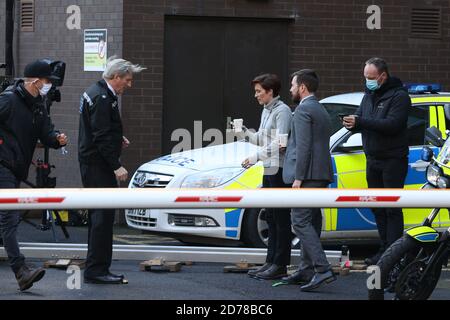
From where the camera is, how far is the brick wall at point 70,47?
1557 cm

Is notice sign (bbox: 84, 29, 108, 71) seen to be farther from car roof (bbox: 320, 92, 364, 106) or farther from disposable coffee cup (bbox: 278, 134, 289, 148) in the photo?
disposable coffee cup (bbox: 278, 134, 289, 148)

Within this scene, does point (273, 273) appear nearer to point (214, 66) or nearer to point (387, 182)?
point (387, 182)

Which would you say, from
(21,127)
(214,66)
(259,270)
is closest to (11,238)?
(21,127)

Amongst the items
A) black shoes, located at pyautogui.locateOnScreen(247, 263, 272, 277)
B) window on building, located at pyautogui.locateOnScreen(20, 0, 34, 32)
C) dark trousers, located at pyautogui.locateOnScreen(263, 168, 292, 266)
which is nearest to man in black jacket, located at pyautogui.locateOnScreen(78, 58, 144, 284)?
black shoes, located at pyautogui.locateOnScreen(247, 263, 272, 277)

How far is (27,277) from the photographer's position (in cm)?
886

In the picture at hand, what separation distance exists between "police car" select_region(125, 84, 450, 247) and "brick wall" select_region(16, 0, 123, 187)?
4.12 m

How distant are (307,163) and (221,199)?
2.34 metres

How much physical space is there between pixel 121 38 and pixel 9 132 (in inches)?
241

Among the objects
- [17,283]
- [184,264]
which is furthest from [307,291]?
[17,283]

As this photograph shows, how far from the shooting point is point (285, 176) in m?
9.69

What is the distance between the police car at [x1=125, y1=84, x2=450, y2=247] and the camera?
11305 mm
